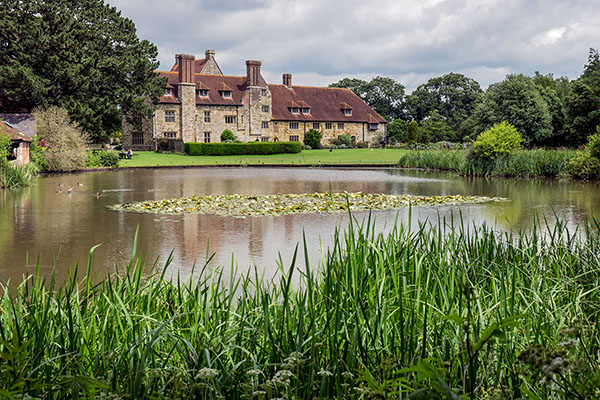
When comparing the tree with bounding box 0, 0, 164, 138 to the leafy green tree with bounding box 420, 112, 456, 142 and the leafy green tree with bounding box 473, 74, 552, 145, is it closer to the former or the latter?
the leafy green tree with bounding box 473, 74, 552, 145

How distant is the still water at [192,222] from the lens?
9.32 m

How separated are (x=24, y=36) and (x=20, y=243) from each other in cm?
3608

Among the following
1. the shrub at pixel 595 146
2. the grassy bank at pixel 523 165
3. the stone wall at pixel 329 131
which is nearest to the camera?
the shrub at pixel 595 146

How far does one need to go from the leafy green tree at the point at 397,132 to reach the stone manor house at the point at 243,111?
146 inches

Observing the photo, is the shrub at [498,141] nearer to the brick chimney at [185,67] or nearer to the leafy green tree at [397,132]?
the brick chimney at [185,67]

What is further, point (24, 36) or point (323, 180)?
point (24, 36)

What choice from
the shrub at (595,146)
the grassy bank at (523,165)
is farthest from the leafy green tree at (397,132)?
the shrub at (595,146)

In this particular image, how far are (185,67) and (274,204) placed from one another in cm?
4827

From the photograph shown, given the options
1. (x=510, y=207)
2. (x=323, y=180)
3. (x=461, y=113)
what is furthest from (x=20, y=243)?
(x=461, y=113)

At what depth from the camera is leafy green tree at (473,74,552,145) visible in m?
43.2

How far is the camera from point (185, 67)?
62.1 metres

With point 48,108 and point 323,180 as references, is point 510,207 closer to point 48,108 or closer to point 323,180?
point 323,180

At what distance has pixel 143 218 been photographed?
14.4m

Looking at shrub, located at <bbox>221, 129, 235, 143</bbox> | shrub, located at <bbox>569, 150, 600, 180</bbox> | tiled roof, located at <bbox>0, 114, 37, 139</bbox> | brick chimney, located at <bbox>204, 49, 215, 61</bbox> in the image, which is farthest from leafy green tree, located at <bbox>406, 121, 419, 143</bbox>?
shrub, located at <bbox>569, 150, 600, 180</bbox>
